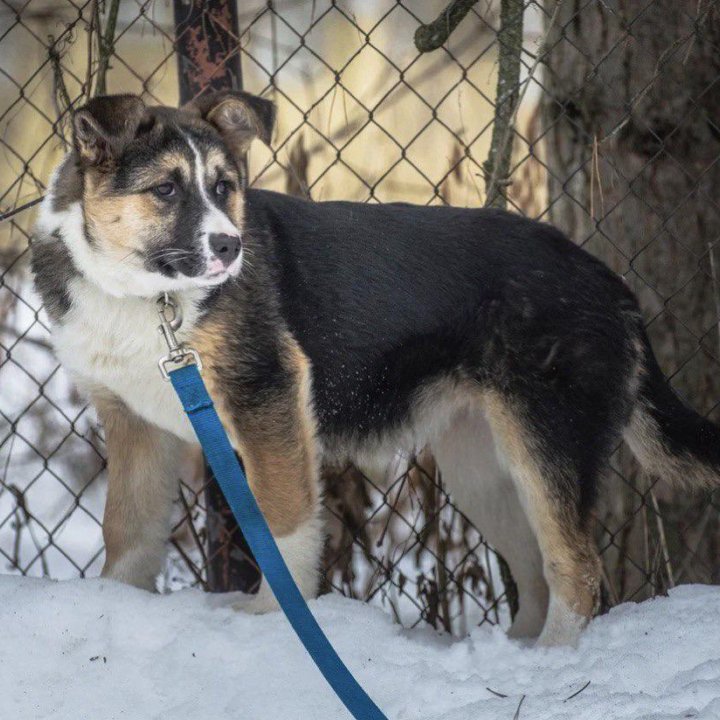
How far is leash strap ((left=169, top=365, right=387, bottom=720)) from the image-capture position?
236 centimetres

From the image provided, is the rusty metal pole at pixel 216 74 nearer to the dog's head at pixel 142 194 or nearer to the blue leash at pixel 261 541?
the dog's head at pixel 142 194

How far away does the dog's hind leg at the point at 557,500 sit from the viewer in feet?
11.9

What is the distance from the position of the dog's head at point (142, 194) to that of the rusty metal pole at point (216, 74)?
2.29ft

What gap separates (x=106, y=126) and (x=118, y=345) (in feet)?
2.05

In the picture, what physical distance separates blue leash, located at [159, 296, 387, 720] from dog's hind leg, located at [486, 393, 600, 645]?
1239 millimetres

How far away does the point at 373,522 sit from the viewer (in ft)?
15.9

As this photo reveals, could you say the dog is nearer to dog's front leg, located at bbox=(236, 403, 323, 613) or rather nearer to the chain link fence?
dog's front leg, located at bbox=(236, 403, 323, 613)

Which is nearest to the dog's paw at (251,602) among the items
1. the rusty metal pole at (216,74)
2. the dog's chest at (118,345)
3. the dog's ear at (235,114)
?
the rusty metal pole at (216,74)

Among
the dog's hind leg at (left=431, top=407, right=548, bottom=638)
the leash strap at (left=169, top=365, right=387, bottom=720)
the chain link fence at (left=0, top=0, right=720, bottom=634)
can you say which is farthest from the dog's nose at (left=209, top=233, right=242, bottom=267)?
the dog's hind leg at (left=431, top=407, right=548, bottom=638)

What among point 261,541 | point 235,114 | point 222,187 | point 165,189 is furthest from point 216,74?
point 261,541

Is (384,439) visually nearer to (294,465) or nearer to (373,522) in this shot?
(294,465)

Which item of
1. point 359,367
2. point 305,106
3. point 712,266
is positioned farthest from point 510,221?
point 305,106

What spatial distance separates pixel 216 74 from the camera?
4.12 m

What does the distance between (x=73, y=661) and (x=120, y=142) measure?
1.43 metres
